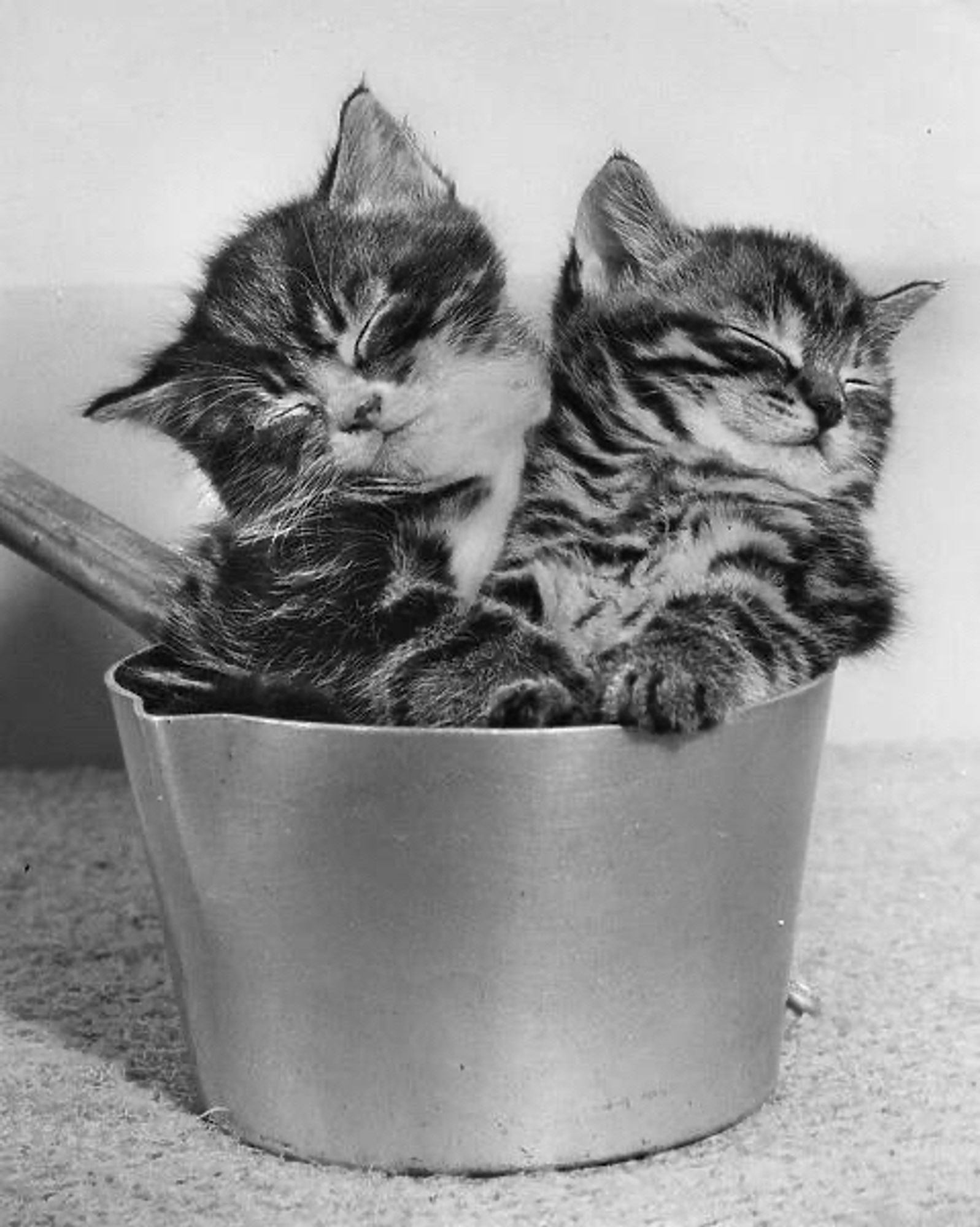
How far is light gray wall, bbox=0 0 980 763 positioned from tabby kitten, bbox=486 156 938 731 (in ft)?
1.52

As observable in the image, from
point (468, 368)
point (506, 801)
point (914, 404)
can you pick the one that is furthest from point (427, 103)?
point (506, 801)

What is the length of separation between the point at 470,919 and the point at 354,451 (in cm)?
24

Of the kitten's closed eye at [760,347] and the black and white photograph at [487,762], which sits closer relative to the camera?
the black and white photograph at [487,762]

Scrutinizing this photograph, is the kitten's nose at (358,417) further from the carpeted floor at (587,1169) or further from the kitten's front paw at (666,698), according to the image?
the carpeted floor at (587,1169)

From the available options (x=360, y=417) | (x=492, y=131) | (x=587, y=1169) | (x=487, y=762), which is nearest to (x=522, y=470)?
(x=360, y=417)

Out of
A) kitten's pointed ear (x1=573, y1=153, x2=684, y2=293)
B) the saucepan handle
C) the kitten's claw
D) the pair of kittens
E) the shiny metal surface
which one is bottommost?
the kitten's claw

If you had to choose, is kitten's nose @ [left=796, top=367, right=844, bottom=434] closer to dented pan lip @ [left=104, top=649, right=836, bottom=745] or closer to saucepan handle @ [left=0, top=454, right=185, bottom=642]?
dented pan lip @ [left=104, top=649, right=836, bottom=745]

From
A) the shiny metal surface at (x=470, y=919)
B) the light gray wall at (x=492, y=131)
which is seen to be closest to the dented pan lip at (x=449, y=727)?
the shiny metal surface at (x=470, y=919)

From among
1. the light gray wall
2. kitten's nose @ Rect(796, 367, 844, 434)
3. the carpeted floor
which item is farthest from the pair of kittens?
the light gray wall

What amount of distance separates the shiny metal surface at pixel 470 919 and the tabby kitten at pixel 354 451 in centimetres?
4

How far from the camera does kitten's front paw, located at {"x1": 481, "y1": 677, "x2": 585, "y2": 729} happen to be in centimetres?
80

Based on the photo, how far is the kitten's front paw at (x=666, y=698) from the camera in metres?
0.79

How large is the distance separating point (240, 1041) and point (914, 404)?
84 centimetres

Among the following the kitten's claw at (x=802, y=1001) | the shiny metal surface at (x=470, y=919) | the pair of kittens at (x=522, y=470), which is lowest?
the kitten's claw at (x=802, y=1001)
